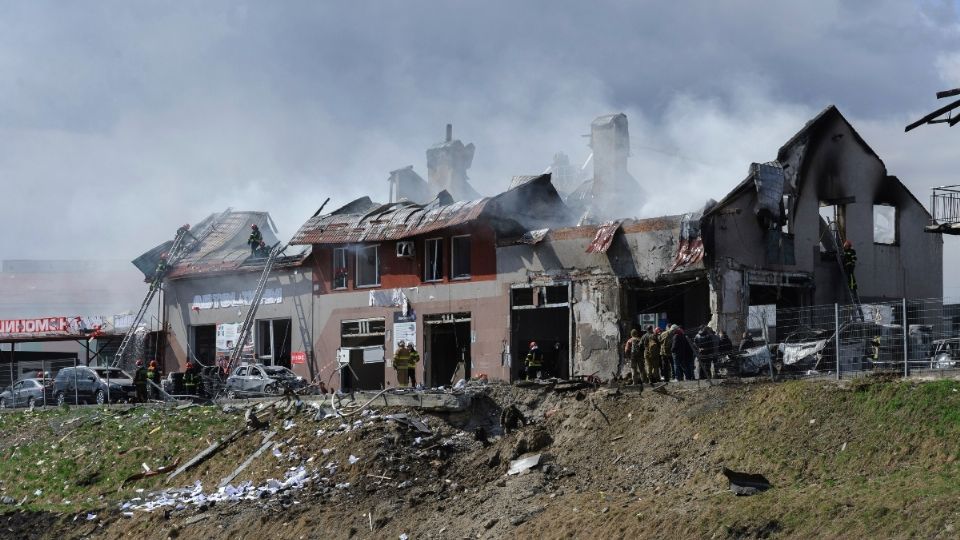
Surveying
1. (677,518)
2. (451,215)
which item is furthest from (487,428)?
(451,215)

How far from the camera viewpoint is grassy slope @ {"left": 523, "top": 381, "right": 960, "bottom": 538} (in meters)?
14.3

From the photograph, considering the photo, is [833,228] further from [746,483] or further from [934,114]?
[746,483]

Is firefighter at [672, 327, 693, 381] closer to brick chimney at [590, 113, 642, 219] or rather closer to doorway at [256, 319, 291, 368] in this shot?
brick chimney at [590, 113, 642, 219]

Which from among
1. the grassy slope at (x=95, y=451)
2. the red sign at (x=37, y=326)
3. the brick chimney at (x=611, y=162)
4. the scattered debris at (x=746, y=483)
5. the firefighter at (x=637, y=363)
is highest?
the brick chimney at (x=611, y=162)

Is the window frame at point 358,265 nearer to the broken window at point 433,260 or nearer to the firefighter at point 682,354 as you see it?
the broken window at point 433,260

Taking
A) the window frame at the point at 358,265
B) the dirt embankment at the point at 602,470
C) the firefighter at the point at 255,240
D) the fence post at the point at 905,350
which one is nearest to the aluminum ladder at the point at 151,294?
the firefighter at the point at 255,240

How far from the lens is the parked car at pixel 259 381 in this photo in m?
36.1

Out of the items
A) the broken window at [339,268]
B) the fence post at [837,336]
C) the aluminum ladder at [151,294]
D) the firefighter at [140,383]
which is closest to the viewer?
the fence post at [837,336]

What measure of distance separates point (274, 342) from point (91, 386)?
708 centimetres

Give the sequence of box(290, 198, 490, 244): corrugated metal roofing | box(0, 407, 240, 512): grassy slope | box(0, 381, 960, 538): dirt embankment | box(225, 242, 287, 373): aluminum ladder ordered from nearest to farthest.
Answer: box(0, 381, 960, 538): dirt embankment < box(0, 407, 240, 512): grassy slope < box(290, 198, 490, 244): corrugated metal roofing < box(225, 242, 287, 373): aluminum ladder

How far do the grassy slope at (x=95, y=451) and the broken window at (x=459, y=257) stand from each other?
1049 centimetres

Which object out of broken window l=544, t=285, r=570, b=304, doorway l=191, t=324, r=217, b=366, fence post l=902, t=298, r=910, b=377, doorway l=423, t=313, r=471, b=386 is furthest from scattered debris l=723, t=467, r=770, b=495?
doorway l=191, t=324, r=217, b=366

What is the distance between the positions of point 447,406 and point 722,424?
6799 millimetres

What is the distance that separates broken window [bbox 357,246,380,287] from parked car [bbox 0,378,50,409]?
38.3 feet
